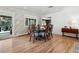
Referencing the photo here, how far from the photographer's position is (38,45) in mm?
2951

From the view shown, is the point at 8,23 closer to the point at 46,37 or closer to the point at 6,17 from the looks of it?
the point at 6,17

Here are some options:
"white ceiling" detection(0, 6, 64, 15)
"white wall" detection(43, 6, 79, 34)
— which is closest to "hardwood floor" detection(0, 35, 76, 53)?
"white wall" detection(43, 6, 79, 34)

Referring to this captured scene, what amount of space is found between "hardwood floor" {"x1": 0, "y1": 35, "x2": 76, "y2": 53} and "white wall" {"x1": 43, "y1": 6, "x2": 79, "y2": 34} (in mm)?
340

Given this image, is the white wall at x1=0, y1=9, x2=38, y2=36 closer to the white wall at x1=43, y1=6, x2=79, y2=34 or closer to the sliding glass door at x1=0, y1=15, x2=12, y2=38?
the sliding glass door at x1=0, y1=15, x2=12, y2=38

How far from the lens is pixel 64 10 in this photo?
9.42 ft

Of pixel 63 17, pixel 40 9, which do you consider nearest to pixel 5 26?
pixel 40 9

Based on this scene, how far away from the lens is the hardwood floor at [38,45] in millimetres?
2764

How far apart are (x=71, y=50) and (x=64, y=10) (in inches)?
51.9

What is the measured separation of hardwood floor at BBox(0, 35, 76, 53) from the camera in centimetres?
276

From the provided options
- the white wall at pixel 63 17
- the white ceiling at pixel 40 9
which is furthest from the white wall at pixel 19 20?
the white wall at pixel 63 17

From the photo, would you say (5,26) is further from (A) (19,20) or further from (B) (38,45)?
(B) (38,45)

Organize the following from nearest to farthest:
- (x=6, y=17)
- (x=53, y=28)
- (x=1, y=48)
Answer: (x=6, y=17) → (x=1, y=48) → (x=53, y=28)

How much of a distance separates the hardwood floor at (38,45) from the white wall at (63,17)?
0.34 m
